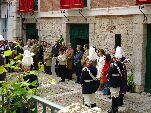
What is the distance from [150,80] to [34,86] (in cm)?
1032

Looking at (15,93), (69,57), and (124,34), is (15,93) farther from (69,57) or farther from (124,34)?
(69,57)

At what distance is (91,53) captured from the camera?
1130 centimetres

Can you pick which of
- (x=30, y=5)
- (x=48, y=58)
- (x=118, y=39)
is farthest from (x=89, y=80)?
(x=30, y=5)

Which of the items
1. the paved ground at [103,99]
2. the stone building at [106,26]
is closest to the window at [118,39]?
the stone building at [106,26]

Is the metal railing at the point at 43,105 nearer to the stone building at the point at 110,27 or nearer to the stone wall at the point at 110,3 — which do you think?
the stone building at the point at 110,27

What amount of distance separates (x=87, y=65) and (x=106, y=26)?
5.20m

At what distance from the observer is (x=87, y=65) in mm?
10570

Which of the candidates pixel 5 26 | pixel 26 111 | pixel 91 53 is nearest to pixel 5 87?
pixel 26 111

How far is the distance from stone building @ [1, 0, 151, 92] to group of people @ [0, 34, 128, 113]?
817 millimetres

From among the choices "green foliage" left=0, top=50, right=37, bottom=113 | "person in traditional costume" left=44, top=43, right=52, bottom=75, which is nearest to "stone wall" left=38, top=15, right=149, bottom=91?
"person in traditional costume" left=44, top=43, right=52, bottom=75

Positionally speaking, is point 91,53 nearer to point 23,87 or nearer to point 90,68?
point 90,68

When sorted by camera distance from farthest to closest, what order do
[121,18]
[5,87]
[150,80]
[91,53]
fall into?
[121,18]
[150,80]
[91,53]
[5,87]

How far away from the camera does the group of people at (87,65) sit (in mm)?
10227

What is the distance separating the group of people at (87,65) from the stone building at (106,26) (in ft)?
2.68
